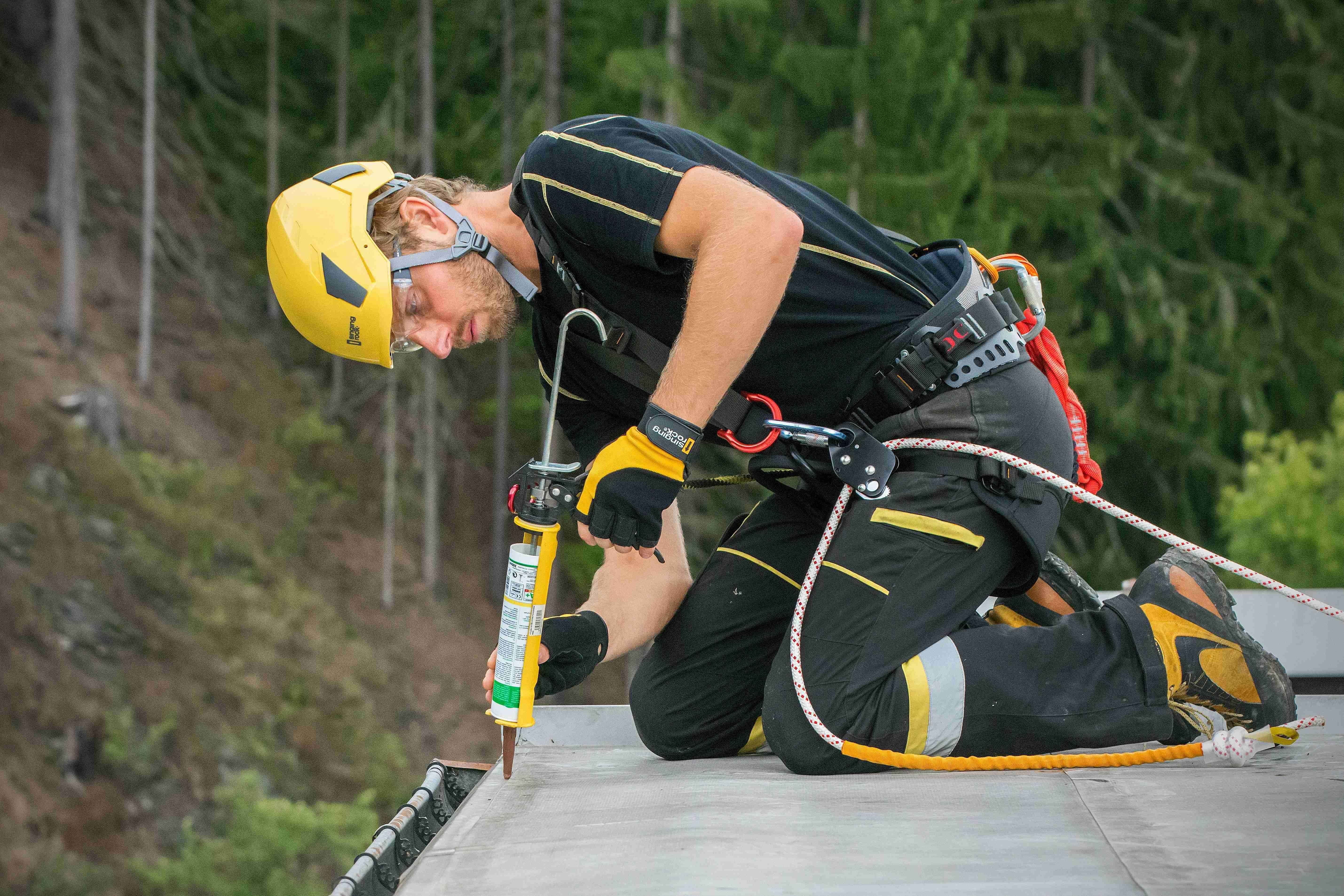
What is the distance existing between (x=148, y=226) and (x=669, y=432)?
53.0 ft

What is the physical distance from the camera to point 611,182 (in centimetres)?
229

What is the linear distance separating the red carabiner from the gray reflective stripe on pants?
0.58m

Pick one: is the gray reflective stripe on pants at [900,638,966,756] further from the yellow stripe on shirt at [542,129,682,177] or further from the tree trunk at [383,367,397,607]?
the tree trunk at [383,367,397,607]

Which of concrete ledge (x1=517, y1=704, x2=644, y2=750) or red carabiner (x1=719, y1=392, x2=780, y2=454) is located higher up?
red carabiner (x1=719, y1=392, x2=780, y2=454)

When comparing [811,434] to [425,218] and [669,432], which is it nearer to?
[669,432]

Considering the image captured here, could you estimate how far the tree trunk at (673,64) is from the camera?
13.1 metres

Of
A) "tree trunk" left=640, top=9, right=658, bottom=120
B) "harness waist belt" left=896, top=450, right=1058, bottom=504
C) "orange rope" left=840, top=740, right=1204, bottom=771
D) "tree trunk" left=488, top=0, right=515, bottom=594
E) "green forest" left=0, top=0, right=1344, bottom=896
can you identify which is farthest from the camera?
"tree trunk" left=488, top=0, right=515, bottom=594

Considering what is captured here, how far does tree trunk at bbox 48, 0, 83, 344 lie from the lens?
47.6 feet

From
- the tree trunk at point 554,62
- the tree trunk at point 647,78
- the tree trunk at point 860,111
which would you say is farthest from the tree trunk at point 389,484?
the tree trunk at point 860,111

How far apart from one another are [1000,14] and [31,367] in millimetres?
14844

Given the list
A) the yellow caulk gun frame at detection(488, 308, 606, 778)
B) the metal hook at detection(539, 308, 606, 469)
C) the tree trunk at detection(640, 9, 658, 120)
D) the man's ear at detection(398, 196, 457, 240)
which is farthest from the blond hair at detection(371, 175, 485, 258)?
the tree trunk at detection(640, 9, 658, 120)

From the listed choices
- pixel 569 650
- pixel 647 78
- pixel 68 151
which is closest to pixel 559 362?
pixel 569 650

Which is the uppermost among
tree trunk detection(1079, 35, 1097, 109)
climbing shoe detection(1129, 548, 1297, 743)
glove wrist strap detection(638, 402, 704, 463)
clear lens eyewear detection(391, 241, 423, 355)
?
tree trunk detection(1079, 35, 1097, 109)

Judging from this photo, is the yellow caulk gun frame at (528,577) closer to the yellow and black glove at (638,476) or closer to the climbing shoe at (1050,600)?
the yellow and black glove at (638,476)
